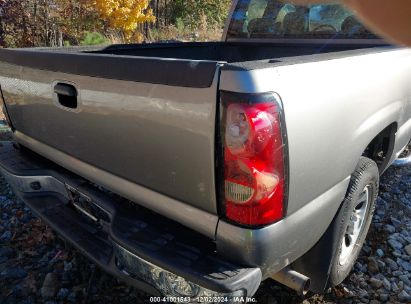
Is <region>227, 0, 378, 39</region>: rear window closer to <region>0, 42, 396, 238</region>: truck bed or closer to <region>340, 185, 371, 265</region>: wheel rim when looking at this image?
<region>0, 42, 396, 238</region>: truck bed

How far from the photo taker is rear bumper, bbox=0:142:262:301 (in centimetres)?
159

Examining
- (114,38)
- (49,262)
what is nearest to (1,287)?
(49,262)

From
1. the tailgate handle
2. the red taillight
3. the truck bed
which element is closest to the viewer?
the red taillight

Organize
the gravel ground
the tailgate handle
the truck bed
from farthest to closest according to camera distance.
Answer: the gravel ground
the tailgate handle
the truck bed

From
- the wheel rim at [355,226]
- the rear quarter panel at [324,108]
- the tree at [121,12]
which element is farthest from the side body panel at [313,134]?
the tree at [121,12]

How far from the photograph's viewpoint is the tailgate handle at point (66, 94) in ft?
6.87

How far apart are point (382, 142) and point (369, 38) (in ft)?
2.66

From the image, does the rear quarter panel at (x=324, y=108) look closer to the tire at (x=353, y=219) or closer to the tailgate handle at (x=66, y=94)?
the tire at (x=353, y=219)

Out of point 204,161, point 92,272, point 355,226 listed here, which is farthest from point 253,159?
point 92,272

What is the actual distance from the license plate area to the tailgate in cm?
12

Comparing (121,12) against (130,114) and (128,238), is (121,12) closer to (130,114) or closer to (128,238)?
(130,114)

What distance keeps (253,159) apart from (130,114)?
0.65 meters

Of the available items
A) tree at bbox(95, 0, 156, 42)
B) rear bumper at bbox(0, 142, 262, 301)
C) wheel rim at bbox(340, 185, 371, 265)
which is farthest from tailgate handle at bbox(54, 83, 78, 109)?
tree at bbox(95, 0, 156, 42)

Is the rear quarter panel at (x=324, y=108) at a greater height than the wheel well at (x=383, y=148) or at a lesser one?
greater
